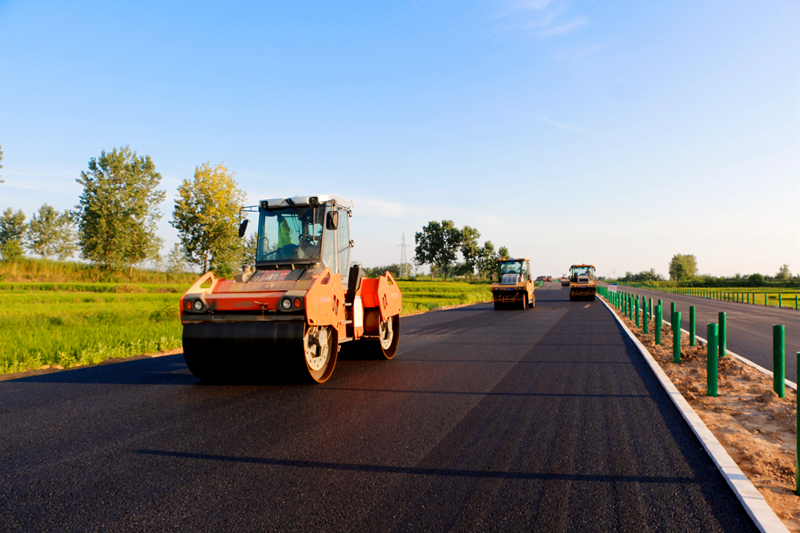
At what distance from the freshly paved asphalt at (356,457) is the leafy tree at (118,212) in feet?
140

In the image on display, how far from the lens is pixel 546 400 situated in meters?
6.23

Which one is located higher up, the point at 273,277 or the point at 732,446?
the point at 273,277

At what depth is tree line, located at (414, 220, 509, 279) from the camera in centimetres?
10919

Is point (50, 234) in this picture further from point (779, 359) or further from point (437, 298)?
point (779, 359)

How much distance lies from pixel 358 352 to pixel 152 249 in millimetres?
43769

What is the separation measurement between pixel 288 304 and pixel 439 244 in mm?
104153

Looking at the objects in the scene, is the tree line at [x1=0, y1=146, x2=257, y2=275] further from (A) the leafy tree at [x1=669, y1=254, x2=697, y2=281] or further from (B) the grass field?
(A) the leafy tree at [x1=669, y1=254, x2=697, y2=281]

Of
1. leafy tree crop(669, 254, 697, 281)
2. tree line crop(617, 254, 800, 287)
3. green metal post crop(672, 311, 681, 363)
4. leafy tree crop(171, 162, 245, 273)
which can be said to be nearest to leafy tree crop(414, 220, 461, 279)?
tree line crop(617, 254, 800, 287)

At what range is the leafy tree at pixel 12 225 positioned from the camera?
236 feet

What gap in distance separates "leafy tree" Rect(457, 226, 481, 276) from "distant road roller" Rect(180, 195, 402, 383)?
101 metres

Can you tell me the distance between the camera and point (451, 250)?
110 meters

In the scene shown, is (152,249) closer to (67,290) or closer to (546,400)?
(67,290)

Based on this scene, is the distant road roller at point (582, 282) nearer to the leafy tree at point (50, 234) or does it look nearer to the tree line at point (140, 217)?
the tree line at point (140, 217)

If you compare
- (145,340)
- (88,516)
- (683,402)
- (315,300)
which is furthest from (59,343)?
(683,402)
